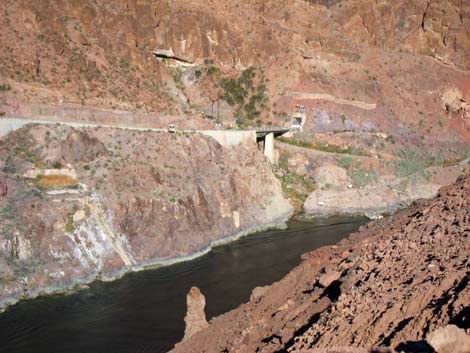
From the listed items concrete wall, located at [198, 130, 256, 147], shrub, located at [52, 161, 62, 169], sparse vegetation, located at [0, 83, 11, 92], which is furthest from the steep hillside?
shrub, located at [52, 161, 62, 169]

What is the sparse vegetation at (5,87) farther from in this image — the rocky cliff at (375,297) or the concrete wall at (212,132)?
the rocky cliff at (375,297)

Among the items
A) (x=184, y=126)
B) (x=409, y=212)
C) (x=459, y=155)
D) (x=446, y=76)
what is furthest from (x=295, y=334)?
(x=446, y=76)

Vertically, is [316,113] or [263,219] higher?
[316,113]

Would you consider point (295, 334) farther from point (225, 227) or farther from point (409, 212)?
point (225, 227)

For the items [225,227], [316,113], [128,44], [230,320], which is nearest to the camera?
[230,320]

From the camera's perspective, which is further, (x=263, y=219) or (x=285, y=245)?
(x=263, y=219)

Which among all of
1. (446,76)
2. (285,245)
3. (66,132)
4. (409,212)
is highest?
(446,76)

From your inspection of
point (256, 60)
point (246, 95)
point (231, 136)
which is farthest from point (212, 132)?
point (256, 60)
